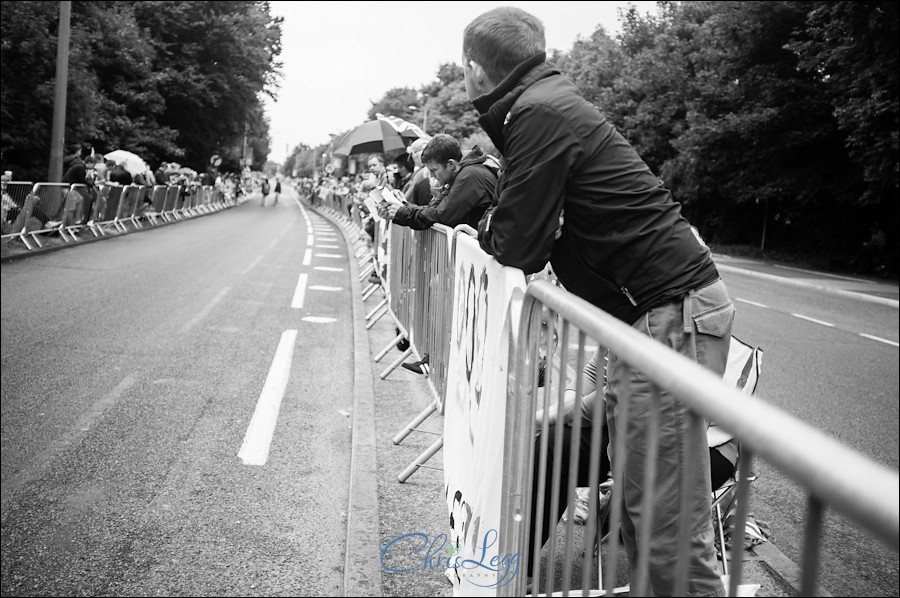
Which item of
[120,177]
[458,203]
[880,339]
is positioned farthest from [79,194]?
[880,339]

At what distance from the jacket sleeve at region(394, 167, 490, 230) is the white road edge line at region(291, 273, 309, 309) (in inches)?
257

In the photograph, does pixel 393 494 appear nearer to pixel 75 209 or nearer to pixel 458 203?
pixel 458 203

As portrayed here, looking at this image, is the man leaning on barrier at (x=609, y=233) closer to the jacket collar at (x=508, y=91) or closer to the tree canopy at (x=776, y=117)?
the jacket collar at (x=508, y=91)

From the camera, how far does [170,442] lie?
5410 mm


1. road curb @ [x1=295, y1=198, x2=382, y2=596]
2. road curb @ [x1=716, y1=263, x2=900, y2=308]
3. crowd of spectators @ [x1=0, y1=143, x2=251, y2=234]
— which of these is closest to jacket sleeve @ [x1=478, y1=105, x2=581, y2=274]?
road curb @ [x1=295, y1=198, x2=382, y2=596]

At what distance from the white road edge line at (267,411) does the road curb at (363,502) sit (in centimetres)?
58

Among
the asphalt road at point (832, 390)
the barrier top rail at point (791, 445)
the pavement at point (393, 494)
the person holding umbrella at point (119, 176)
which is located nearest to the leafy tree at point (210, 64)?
the person holding umbrella at point (119, 176)

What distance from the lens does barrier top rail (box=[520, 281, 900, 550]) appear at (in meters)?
0.88

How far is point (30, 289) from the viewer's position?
11.2 m

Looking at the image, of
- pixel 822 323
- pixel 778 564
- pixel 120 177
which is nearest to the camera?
pixel 778 564

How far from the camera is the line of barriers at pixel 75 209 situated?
50.2 ft

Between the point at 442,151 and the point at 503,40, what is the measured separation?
332cm

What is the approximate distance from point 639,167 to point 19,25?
21.2 meters

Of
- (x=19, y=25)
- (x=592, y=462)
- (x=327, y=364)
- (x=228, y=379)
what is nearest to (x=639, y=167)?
(x=592, y=462)
